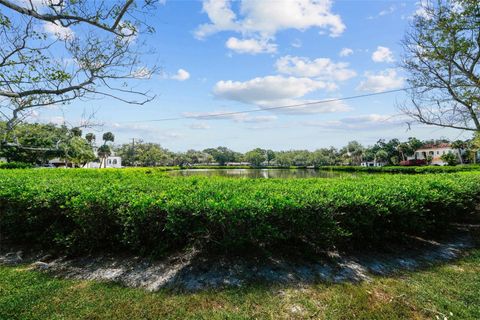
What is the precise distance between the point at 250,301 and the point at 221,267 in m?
0.87

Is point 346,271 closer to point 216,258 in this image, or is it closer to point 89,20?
point 216,258

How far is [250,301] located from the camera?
3.03m

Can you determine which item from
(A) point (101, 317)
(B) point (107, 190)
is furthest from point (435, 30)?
(A) point (101, 317)

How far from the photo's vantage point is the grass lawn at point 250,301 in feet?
9.21

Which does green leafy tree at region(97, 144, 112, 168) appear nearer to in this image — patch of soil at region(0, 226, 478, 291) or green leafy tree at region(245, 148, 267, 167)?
green leafy tree at region(245, 148, 267, 167)

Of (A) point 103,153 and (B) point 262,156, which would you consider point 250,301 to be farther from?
(B) point 262,156

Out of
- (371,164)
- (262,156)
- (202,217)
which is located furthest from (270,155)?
(202,217)

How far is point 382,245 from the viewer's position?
4.70 metres

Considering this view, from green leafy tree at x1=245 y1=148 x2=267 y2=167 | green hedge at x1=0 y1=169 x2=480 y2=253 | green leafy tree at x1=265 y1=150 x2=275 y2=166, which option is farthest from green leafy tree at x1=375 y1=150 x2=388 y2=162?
green hedge at x1=0 y1=169 x2=480 y2=253

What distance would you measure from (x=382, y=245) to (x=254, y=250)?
2323mm

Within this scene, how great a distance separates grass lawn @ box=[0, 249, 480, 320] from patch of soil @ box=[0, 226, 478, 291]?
0.20m

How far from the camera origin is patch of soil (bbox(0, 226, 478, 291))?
3512mm

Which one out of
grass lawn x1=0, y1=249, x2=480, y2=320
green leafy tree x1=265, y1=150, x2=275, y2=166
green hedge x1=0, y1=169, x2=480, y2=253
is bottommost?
grass lawn x1=0, y1=249, x2=480, y2=320

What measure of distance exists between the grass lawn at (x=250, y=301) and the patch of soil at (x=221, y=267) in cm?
20
